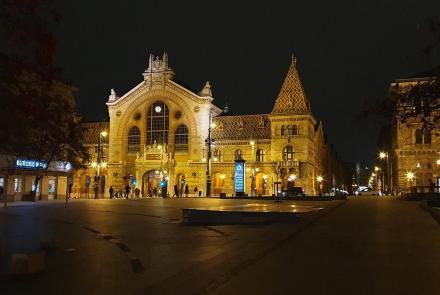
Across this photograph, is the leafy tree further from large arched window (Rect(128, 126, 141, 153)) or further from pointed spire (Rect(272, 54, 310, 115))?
large arched window (Rect(128, 126, 141, 153))

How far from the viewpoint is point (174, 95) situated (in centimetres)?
8931

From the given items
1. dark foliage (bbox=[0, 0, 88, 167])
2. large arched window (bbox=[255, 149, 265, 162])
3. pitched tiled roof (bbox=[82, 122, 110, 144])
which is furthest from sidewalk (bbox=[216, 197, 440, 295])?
pitched tiled roof (bbox=[82, 122, 110, 144])

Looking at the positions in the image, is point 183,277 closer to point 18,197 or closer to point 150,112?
point 18,197

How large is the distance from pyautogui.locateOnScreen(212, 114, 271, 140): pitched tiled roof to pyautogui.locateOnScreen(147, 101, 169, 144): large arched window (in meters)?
8.04

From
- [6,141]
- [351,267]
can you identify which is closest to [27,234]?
[6,141]

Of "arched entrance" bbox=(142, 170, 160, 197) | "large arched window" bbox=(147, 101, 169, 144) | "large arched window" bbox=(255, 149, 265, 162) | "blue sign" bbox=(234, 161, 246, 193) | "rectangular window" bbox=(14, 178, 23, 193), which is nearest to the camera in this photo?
"rectangular window" bbox=(14, 178, 23, 193)

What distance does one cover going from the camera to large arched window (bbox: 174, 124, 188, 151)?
89.3 m

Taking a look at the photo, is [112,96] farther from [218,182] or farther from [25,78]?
[25,78]

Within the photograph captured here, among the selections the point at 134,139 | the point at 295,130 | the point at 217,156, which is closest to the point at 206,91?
the point at 217,156

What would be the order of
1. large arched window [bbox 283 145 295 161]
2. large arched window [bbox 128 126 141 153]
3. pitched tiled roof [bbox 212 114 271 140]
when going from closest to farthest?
1. large arched window [bbox 283 145 295 161]
2. pitched tiled roof [bbox 212 114 271 140]
3. large arched window [bbox 128 126 141 153]

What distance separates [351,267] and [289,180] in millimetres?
71095

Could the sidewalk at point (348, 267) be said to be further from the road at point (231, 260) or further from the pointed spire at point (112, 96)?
the pointed spire at point (112, 96)

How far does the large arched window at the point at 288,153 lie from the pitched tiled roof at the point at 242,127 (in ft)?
12.5

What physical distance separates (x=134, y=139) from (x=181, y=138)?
28.3 ft
